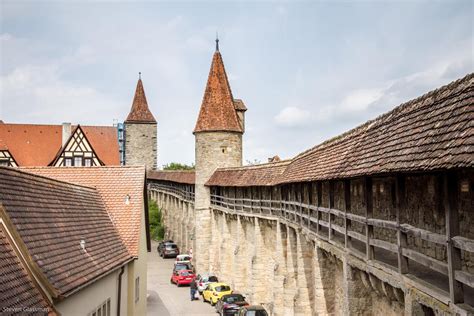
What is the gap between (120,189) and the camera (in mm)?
17250

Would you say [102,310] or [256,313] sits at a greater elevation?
[102,310]

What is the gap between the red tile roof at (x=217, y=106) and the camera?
3491 cm

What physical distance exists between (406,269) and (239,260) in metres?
21.2

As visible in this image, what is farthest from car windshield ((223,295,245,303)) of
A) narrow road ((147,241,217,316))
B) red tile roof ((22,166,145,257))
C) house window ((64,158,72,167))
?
house window ((64,158,72,167))

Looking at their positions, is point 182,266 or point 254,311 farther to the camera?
point 182,266

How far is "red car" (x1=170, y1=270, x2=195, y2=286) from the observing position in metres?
31.2

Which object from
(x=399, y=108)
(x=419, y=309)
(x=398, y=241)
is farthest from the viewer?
(x=399, y=108)

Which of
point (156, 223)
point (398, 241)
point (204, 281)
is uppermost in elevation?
point (398, 241)

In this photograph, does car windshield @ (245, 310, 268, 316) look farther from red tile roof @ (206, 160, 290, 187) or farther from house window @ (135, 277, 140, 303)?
red tile roof @ (206, 160, 290, 187)

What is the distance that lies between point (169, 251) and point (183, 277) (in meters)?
11.4

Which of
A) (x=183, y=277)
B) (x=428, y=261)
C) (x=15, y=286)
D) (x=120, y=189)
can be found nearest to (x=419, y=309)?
(x=428, y=261)

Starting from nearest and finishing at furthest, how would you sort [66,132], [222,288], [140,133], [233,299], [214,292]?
[233,299], [214,292], [222,288], [66,132], [140,133]

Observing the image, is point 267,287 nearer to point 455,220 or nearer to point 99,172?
point 99,172

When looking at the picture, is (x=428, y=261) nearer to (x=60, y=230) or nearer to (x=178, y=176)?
(x=60, y=230)
